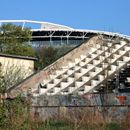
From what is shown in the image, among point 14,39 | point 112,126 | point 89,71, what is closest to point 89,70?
point 89,71

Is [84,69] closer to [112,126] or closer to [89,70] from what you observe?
[89,70]

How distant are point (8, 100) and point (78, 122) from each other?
6.22 feet

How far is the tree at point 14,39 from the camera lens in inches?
2303

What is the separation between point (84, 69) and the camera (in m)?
29.5

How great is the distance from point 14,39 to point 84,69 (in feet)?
101

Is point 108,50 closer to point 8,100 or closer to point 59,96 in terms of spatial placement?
point 59,96

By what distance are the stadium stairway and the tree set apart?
24.8 metres

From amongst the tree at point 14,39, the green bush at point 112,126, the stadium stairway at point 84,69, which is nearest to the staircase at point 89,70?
the stadium stairway at point 84,69

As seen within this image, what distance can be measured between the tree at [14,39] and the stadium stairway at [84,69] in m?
24.8

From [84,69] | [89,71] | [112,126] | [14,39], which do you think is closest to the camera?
[112,126]

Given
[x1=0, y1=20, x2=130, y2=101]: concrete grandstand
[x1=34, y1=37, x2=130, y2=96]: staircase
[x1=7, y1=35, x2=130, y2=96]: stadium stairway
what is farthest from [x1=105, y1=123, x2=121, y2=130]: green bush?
[x1=7, y1=35, x2=130, y2=96]: stadium stairway

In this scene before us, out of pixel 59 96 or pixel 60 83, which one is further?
pixel 60 83

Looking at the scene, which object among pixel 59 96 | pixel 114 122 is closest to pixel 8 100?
pixel 114 122

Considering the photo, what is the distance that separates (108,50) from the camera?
102 ft
